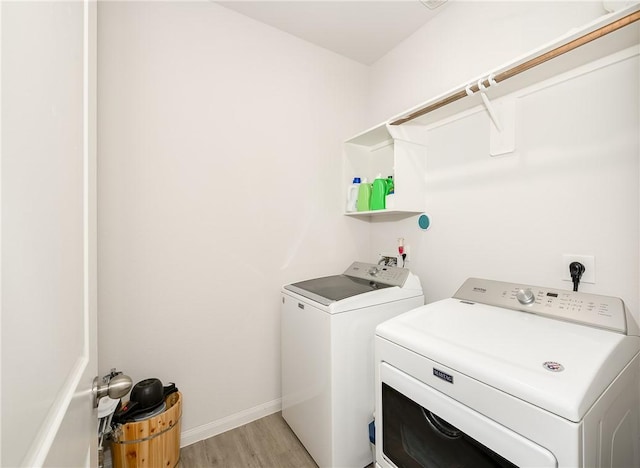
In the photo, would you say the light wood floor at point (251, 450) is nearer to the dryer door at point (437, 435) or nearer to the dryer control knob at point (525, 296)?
the dryer door at point (437, 435)

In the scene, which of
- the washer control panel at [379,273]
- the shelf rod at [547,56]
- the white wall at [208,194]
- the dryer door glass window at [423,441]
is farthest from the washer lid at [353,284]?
the shelf rod at [547,56]

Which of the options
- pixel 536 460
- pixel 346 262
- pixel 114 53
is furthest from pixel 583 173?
pixel 114 53

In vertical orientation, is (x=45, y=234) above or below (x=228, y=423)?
above

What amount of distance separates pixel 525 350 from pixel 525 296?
0.46 metres

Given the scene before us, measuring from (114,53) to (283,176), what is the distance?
3.75 ft

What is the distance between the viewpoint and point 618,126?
116 centimetres

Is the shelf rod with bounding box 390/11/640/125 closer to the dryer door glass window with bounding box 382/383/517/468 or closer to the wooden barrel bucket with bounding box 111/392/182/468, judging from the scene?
the dryer door glass window with bounding box 382/383/517/468

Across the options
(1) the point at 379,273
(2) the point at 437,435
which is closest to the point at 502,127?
(1) the point at 379,273

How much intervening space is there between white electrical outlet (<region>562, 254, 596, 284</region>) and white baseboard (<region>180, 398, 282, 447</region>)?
1898mm

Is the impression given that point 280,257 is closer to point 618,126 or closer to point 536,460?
point 536,460

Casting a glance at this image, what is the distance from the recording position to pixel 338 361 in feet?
4.78

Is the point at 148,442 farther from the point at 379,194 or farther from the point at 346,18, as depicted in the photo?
the point at 346,18

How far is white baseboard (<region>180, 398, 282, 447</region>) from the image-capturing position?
5.73 feet

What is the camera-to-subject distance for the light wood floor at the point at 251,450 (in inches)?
63.5
